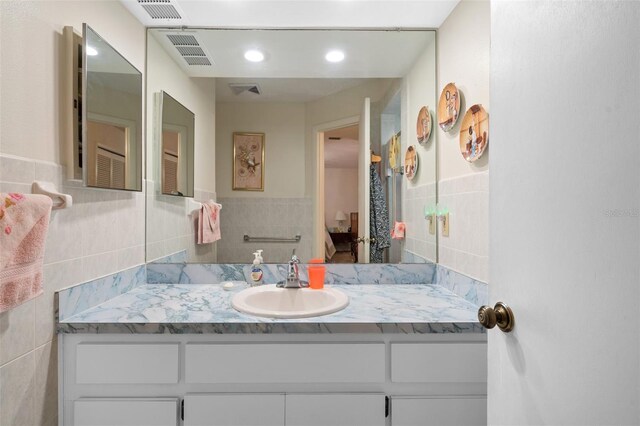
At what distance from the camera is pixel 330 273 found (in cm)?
170

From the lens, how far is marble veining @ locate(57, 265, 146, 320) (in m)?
1.14

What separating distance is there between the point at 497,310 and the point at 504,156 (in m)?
0.34

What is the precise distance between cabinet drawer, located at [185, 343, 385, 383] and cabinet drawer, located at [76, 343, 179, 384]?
2.7 inches

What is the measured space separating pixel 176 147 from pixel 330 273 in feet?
3.39

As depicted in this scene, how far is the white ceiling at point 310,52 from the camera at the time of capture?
1688 millimetres

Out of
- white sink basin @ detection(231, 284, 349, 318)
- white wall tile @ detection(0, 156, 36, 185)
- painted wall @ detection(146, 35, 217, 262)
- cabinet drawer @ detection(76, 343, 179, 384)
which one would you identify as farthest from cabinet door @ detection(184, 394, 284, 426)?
white wall tile @ detection(0, 156, 36, 185)

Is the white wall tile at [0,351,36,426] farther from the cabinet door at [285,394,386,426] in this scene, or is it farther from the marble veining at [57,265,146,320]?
the cabinet door at [285,394,386,426]

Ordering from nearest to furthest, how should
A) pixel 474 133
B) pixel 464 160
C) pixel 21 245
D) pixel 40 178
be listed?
1. pixel 21 245
2. pixel 40 178
3. pixel 474 133
4. pixel 464 160

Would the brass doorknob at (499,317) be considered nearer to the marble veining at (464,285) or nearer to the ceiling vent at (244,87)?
the marble veining at (464,285)

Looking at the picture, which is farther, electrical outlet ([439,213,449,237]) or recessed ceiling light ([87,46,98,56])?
electrical outlet ([439,213,449,237])

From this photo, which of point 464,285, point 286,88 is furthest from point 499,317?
point 286,88

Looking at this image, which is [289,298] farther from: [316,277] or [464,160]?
[464,160]

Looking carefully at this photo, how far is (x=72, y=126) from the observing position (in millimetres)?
1161

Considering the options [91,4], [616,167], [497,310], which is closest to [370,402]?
[497,310]
